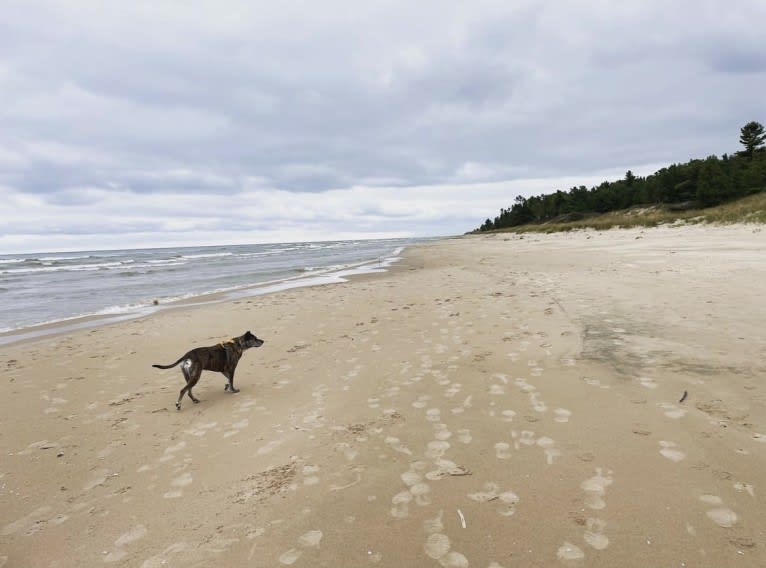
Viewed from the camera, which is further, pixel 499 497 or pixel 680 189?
pixel 680 189

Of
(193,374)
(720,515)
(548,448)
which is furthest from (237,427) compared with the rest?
(720,515)

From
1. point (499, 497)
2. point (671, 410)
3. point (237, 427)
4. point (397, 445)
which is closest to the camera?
point (499, 497)

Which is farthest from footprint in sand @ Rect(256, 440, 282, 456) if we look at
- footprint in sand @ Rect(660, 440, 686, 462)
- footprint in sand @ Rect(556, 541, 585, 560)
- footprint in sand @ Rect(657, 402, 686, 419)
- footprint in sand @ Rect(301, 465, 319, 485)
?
footprint in sand @ Rect(657, 402, 686, 419)

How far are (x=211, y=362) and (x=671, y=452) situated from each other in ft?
19.0

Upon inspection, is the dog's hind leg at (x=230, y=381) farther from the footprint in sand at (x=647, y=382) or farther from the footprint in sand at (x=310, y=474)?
the footprint in sand at (x=647, y=382)

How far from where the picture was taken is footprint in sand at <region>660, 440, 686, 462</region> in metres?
3.53

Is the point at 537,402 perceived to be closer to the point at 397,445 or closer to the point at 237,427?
the point at 397,445

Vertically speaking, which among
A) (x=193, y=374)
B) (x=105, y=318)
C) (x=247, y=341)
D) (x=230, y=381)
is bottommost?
Result: (x=230, y=381)

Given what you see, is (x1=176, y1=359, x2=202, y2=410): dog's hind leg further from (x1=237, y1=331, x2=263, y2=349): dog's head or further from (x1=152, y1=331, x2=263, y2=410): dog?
(x1=237, y1=331, x2=263, y2=349): dog's head

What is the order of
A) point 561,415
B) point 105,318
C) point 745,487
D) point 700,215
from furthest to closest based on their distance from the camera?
1. point 700,215
2. point 105,318
3. point 561,415
4. point 745,487

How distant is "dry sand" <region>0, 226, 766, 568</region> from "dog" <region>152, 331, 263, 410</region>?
33 cm

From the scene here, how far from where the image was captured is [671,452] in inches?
143

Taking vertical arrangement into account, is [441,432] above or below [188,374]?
below

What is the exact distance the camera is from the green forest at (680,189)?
47656 millimetres
